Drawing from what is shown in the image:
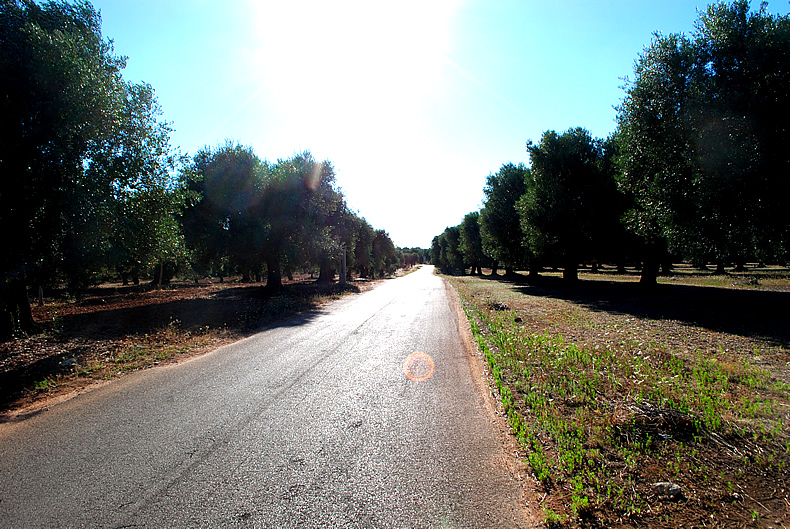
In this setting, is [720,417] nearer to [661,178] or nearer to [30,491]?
[30,491]

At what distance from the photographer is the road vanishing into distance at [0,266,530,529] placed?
113 inches

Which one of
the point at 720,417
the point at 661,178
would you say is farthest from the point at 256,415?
the point at 661,178

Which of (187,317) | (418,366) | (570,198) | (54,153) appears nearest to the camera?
(418,366)

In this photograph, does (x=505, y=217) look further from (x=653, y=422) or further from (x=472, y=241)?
(x=653, y=422)

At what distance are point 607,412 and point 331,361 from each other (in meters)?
5.01

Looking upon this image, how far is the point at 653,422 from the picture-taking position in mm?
4070

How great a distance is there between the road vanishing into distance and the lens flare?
0.19ft

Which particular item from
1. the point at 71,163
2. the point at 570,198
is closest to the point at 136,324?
the point at 71,163

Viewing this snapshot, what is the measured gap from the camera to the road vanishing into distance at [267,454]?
2871 millimetres

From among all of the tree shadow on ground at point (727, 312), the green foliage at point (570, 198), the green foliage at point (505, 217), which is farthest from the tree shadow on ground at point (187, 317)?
the green foliage at point (505, 217)

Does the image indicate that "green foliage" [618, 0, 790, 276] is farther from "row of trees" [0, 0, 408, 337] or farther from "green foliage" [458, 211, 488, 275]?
"green foliage" [458, 211, 488, 275]

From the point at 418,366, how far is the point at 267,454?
386cm

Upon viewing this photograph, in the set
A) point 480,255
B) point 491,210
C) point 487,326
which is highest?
point 491,210

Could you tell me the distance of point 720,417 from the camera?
163 inches
